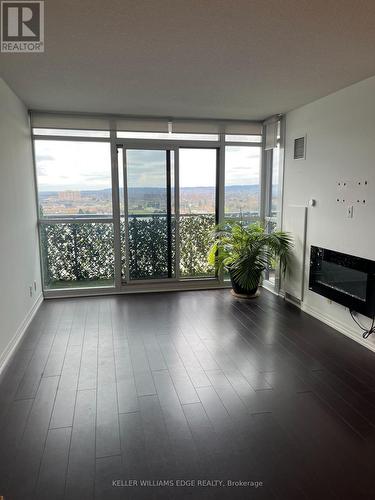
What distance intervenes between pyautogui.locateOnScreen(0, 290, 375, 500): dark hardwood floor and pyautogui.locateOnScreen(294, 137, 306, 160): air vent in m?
2.12

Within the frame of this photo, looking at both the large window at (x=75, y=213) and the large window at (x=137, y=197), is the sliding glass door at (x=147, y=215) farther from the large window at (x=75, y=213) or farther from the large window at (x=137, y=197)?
the large window at (x=75, y=213)

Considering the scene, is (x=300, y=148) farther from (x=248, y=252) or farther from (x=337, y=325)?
(x=337, y=325)

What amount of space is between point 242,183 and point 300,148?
1.20m

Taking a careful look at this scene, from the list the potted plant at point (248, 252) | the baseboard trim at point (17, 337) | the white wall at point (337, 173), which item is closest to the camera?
the baseboard trim at point (17, 337)

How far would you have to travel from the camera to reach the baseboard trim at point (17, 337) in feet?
9.92

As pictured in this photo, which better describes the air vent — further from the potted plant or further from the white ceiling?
the potted plant

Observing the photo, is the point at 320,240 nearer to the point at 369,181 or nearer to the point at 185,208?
the point at 369,181

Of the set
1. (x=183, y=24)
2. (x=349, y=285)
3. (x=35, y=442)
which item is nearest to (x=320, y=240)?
(x=349, y=285)

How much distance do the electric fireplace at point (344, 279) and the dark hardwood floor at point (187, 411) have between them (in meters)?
0.41


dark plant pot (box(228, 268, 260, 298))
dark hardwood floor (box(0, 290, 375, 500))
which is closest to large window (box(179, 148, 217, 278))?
dark plant pot (box(228, 268, 260, 298))

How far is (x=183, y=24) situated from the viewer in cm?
221

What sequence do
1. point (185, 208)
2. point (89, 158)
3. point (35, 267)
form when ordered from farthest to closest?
1. point (185, 208)
2. point (89, 158)
3. point (35, 267)

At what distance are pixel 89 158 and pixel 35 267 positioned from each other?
168cm

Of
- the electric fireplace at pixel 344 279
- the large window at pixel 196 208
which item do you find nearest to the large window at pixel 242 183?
the large window at pixel 196 208
